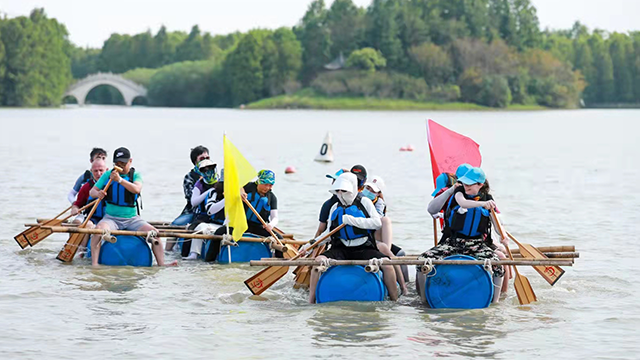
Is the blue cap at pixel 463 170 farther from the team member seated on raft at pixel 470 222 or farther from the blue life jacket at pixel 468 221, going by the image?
the blue life jacket at pixel 468 221

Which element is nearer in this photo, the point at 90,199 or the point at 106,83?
the point at 90,199

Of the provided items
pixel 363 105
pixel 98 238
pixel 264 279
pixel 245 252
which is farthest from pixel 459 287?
pixel 363 105

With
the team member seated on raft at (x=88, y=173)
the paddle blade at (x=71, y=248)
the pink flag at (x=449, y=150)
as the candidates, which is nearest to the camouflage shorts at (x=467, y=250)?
the pink flag at (x=449, y=150)

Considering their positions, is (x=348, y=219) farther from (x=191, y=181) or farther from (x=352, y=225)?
(x=191, y=181)

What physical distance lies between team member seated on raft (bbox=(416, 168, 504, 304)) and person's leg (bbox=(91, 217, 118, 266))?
→ 5019 millimetres

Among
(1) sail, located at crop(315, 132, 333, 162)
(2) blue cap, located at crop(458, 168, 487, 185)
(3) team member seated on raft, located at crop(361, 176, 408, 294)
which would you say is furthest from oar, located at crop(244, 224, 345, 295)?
(1) sail, located at crop(315, 132, 333, 162)

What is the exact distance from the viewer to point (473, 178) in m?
11.4

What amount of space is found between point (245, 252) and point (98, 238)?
214 centimetres

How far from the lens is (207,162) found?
1545 cm

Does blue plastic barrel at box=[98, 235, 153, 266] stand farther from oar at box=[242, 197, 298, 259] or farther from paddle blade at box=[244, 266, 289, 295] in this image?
paddle blade at box=[244, 266, 289, 295]

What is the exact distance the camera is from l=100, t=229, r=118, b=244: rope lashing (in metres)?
14.2

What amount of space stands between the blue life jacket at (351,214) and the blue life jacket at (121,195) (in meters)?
3.80

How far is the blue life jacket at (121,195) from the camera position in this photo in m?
14.4

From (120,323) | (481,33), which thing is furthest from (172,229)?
(481,33)
